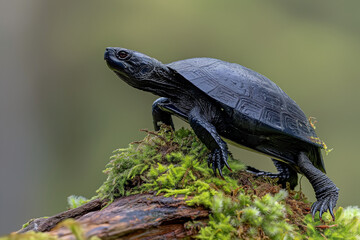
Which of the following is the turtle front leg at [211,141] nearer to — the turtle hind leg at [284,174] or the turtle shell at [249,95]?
the turtle shell at [249,95]

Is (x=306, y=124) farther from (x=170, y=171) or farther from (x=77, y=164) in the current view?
(x=77, y=164)

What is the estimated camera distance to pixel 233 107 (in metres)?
1.43

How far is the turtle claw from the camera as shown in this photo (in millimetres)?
1338

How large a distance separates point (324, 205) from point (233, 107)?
607 mm

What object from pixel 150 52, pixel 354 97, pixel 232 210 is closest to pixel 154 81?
pixel 232 210

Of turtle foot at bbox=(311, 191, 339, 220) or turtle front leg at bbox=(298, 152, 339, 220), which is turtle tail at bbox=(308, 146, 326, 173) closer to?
turtle front leg at bbox=(298, 152, 339, 220)

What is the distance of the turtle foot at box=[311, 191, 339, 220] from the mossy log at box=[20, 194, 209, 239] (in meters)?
0.62

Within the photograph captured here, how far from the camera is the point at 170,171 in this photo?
3.93ft

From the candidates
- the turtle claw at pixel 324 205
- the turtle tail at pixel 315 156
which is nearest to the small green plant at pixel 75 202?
the turtle claw at pixel 324 205

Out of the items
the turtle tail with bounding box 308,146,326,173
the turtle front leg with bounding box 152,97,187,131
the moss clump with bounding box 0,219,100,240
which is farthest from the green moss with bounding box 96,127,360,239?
the moss clump with bounding box 0,219,100,240

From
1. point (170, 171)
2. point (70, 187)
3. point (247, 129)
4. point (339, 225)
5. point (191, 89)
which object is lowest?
point (70, 187)

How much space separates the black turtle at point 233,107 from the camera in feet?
4.74

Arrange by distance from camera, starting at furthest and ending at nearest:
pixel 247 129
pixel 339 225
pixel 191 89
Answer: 1. pixel 191 89
2. pixel 247 129
3. pixel 339 225

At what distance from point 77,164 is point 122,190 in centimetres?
316
